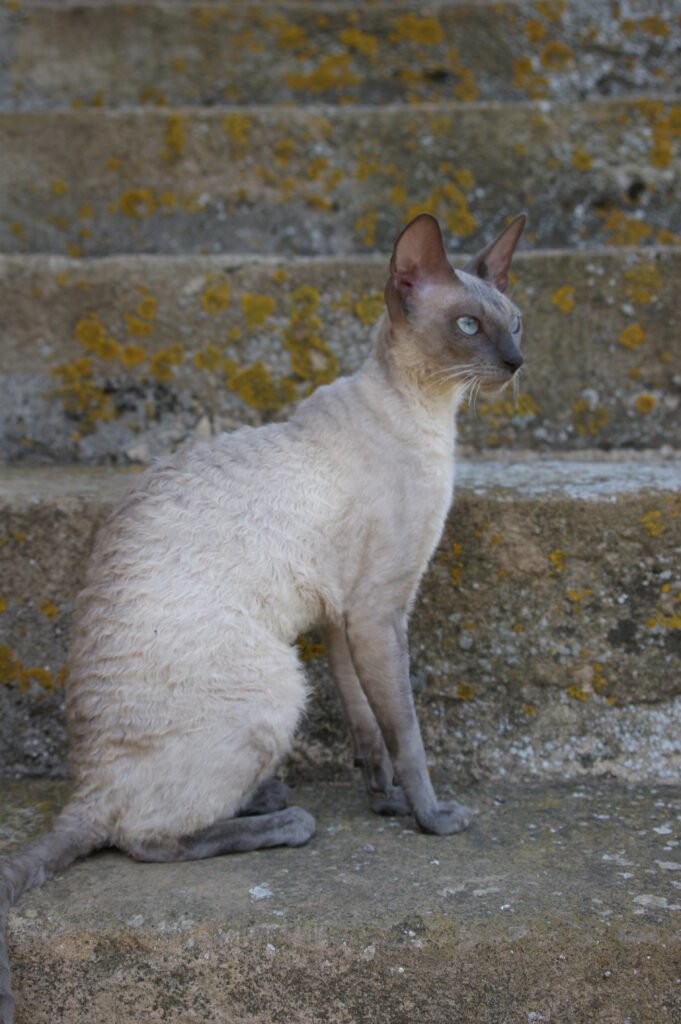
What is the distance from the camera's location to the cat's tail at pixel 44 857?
1.64 m

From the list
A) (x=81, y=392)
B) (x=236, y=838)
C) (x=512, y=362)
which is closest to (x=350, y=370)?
(x=81, y=392)

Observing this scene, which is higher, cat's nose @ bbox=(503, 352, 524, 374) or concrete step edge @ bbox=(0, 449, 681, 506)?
cat's nose @ bbox=(503, 352, 524, 374)

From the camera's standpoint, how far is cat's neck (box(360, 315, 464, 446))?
6.97ft

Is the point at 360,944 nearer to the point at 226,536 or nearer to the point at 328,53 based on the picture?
the point at 226,536

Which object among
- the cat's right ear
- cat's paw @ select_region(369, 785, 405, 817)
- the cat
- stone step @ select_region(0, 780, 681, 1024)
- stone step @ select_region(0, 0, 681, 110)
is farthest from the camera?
stone step @ select_region(0, 0, 681, 110)

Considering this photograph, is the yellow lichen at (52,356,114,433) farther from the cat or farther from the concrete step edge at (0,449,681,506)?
the cat

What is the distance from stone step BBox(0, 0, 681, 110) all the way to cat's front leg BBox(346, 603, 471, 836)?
7.63ft

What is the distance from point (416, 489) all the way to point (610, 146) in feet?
5.67

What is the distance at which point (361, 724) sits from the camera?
221 cm

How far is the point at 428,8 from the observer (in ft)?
12.1

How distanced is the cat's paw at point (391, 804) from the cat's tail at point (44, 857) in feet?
1.77

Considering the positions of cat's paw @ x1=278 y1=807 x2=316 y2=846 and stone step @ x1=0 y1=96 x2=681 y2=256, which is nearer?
cat's paw @ x1=278 y1=807 x2=316 y2=846

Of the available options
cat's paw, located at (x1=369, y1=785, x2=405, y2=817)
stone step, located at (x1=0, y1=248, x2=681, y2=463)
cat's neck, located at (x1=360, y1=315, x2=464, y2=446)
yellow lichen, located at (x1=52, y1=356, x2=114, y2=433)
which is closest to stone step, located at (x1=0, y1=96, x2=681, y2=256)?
stone step, located at (x1=0, y1=248, x2=681, y2=463)

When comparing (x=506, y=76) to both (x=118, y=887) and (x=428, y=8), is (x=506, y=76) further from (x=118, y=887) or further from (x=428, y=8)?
(x=118, y=887)
